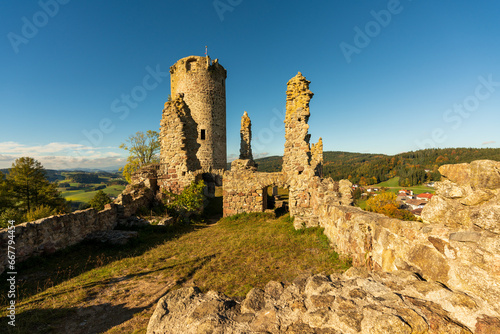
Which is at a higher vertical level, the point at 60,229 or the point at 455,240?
the point at 455,240

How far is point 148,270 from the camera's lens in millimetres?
5324

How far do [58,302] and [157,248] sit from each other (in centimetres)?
289

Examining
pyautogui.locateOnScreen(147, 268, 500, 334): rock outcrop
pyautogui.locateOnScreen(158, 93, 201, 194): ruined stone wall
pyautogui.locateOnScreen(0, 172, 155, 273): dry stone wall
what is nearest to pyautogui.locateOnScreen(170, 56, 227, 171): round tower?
pyautogui.locateOnScreen(158, 93, 201, 194): ruined stone wall

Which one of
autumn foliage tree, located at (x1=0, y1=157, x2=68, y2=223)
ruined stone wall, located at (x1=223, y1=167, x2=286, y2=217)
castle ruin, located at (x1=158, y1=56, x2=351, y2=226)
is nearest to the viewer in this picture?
castle ruin, located at (x1=158, y1=56, x2=351, y2=226)

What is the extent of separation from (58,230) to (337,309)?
8.06 meters

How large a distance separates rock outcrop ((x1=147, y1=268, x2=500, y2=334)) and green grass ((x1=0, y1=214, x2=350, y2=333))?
0.58m

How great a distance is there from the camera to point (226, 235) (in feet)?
25.7

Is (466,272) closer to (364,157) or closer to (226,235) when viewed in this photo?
(226,235)

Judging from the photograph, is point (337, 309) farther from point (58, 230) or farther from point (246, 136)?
point (246, 136)

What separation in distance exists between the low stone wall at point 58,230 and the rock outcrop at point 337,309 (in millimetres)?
5677

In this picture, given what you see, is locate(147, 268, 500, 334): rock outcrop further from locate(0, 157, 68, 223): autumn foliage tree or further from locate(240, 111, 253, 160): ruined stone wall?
locate(0, 157, 68, 223): autumn foliage tree

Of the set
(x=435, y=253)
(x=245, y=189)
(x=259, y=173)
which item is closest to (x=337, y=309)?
(x=435, y=253)

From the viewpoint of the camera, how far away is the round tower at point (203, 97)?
21516 mm

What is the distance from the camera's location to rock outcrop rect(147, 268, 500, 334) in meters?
1.76
